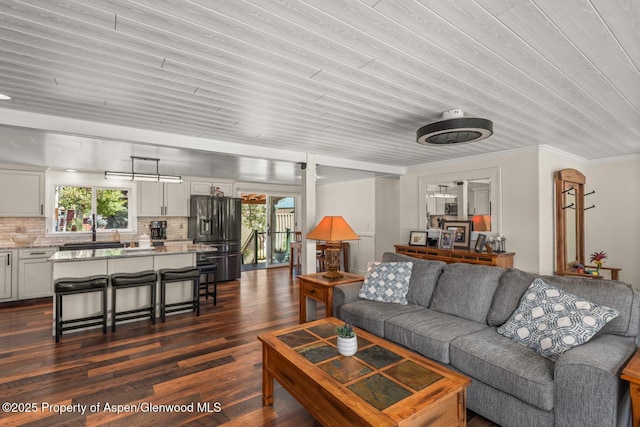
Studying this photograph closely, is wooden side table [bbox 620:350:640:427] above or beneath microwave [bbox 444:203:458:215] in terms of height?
beneath

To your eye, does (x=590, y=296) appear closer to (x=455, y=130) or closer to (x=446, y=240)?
(x=455, y=130)

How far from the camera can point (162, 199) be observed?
647 cm

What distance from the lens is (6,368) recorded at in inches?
108

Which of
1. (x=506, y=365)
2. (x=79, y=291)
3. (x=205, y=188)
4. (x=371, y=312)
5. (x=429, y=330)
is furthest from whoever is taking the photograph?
(x=205, y=188)

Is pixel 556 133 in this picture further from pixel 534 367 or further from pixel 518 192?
pixel 534 367

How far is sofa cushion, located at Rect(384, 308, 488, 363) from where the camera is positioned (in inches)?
88.9

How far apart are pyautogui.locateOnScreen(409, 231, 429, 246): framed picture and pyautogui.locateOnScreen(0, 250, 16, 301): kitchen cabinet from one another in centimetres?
637

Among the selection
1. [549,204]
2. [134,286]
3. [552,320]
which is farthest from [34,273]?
[549,204]

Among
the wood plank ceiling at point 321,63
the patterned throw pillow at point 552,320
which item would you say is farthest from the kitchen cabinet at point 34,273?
the patterned throw pillow at point 552,320

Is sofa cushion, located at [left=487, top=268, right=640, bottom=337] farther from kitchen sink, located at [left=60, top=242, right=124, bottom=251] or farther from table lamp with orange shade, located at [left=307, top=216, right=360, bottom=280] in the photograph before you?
kitchen sink, located at [left=60, top=242, right=124, bottom=251]

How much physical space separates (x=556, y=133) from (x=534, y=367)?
9.60 ft

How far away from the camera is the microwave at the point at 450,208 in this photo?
200 inches

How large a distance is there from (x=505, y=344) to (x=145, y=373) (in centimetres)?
281

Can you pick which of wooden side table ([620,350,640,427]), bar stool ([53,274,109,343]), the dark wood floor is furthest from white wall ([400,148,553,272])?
bar stool ([53,274,109,343])
